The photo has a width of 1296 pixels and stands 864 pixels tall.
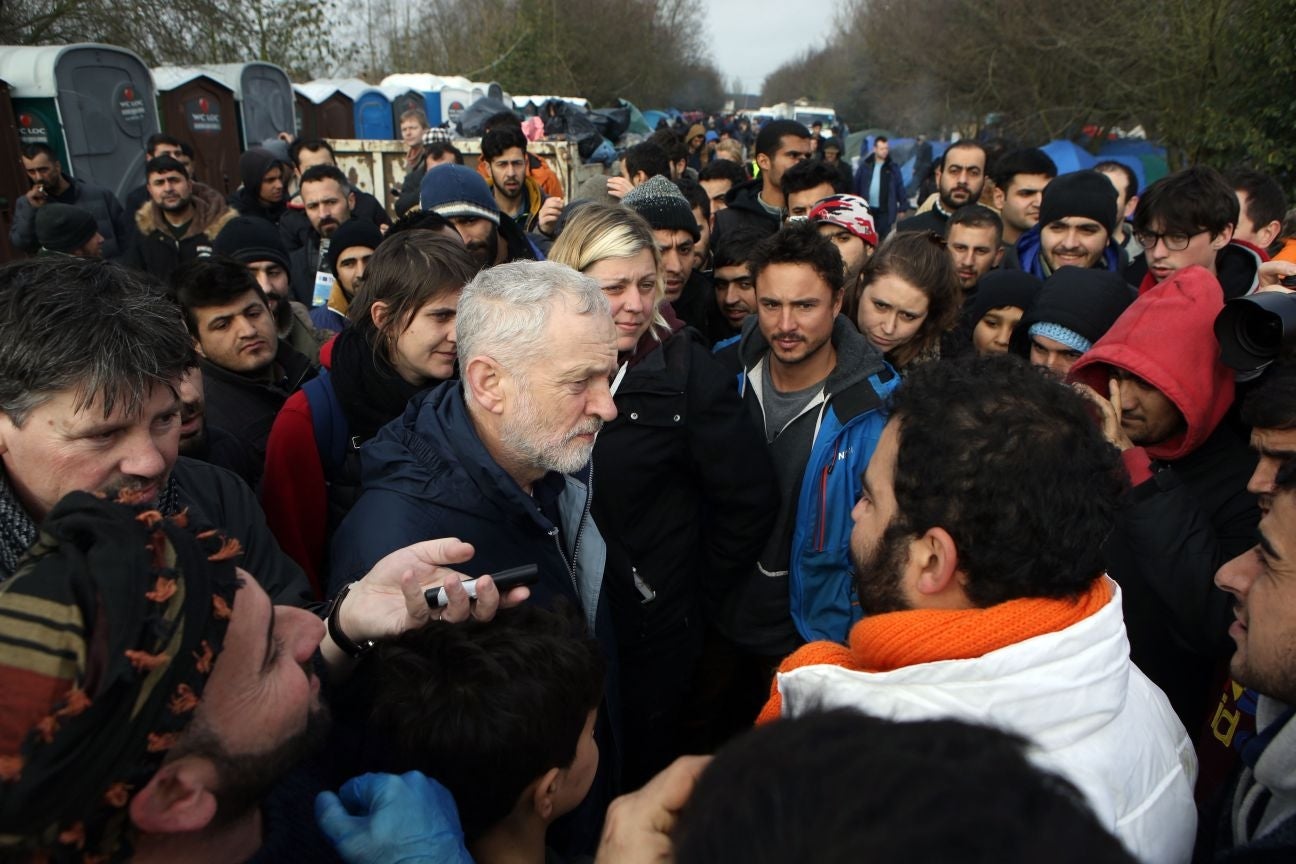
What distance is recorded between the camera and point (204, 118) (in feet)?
42.4

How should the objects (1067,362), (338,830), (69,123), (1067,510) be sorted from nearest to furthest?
(338,830) < (1067,510) < (1067,362) < (69,123)

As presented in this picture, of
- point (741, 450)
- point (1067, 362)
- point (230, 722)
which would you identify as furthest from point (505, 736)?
point (1067, 362)

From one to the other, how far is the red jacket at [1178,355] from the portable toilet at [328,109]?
57.3 feet

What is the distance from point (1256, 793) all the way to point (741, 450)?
5.10 feet

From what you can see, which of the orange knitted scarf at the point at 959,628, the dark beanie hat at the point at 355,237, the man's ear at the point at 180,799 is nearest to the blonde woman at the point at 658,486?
the orange knitted scarf at the point at 959,628

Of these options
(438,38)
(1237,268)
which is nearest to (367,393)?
(1237,268)

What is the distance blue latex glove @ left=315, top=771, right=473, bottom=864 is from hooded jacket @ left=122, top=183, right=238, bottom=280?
17.7 feet

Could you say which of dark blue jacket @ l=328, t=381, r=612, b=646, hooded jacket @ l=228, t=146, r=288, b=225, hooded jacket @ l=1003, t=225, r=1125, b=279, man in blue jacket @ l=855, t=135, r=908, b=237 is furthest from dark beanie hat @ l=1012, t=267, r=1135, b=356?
man in blue jacket @ l=855, t=135, r=908, b=237

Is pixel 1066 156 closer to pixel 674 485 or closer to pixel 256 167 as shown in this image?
pixel 256 167

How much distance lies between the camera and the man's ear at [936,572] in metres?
1.38

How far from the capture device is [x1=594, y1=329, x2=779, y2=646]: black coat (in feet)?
8.45

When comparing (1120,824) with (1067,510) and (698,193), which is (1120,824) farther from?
(698,193)

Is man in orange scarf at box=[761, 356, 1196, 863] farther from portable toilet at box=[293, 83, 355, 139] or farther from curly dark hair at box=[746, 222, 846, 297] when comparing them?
portable toilet at box=[293, 83, 355, 139]

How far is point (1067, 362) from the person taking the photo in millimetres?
3061
